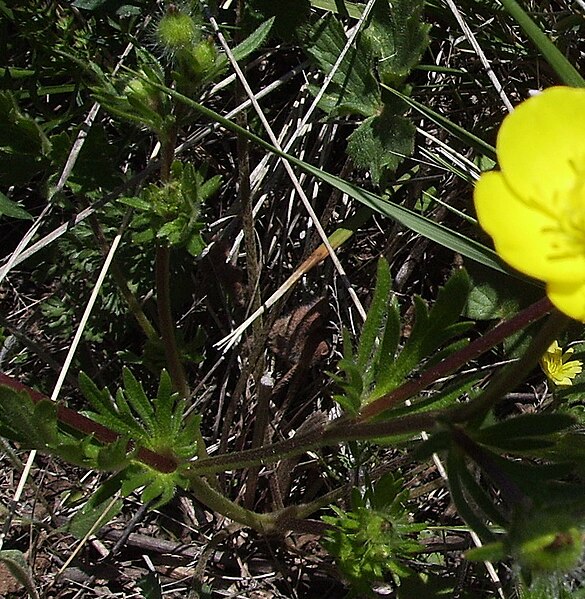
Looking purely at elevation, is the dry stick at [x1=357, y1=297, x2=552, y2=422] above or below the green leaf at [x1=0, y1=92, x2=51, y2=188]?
above

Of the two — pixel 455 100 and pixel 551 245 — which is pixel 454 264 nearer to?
pixel 455 100

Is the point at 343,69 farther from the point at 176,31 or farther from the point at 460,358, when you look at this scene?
the point at 460,358

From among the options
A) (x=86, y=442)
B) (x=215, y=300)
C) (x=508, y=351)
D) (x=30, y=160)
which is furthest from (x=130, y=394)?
(x=508, y=351)

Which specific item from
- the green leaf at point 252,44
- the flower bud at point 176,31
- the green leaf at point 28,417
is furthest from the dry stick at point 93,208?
the green leaf at point 28,417

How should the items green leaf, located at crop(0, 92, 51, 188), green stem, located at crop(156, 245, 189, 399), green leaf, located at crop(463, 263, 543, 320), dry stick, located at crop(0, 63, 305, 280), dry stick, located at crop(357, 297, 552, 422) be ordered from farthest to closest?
1. green leaf, located at crop(463, 263, 543, 320)
2. dry stick, located at crop(0, 63, 305, 280)
3. green stem, located at crop(156, 245, 189, 399)
4. green leaf, located at crop(0, 92, 51, 188)
5. dry stick, located at crop(357, 297, 552, 422)

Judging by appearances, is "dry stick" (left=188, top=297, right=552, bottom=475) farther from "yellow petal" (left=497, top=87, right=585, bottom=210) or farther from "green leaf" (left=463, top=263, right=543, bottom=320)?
"green leaf" (left=463, top=263, right=543, bottom=320)

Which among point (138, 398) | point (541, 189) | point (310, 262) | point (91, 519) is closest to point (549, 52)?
point (541, 189)

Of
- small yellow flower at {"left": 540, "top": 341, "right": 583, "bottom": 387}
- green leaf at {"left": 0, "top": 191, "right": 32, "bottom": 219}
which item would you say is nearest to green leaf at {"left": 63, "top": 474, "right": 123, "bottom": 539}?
green leaf at {"left": 0, "top": 191, "right": 32, "bottom": 219}
